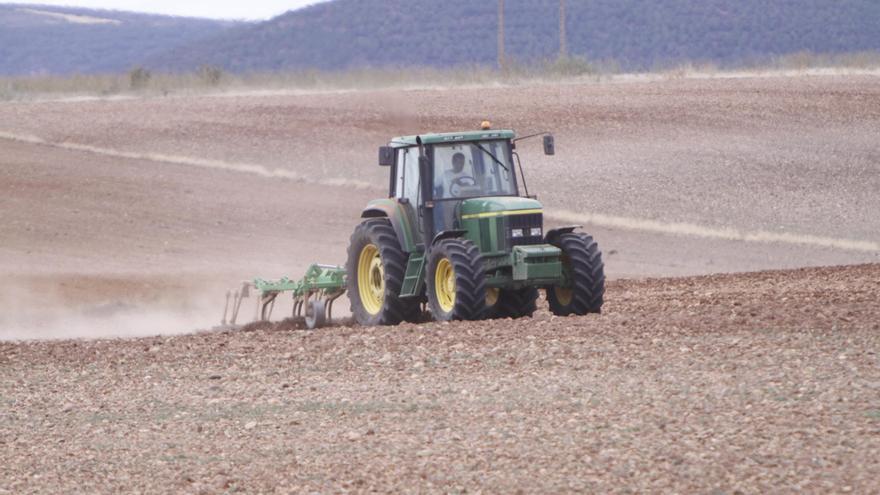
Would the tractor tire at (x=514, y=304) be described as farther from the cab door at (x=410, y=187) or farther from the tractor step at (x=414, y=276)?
the cab door at (x=410, y=187)

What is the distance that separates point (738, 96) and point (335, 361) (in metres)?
31.6

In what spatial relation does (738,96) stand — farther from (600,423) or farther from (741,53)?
(741,53)

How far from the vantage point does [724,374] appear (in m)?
11.2

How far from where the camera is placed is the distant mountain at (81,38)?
133 metres

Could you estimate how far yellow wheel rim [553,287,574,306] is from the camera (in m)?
15.9

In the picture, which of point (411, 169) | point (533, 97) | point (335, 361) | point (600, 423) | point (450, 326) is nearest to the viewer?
point (600, 423)

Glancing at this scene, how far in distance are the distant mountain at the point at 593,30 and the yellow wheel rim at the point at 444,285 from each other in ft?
205

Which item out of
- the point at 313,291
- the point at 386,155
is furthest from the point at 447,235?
the point at 313,291

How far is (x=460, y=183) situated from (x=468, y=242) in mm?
1133

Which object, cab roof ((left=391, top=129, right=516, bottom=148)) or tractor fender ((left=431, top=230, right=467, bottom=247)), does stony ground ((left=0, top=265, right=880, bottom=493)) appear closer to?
tractor fender ((left=431, top=230, right=467, bottom=247))

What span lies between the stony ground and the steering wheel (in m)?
1.88

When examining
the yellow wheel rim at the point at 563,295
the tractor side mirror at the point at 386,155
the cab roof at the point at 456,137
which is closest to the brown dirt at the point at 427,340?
the yellow wheel rim at the point at 563,295

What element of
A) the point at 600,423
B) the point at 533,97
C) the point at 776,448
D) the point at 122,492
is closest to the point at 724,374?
the point at 600,423

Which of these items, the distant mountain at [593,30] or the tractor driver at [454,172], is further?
the distant mountain at [593,30]
